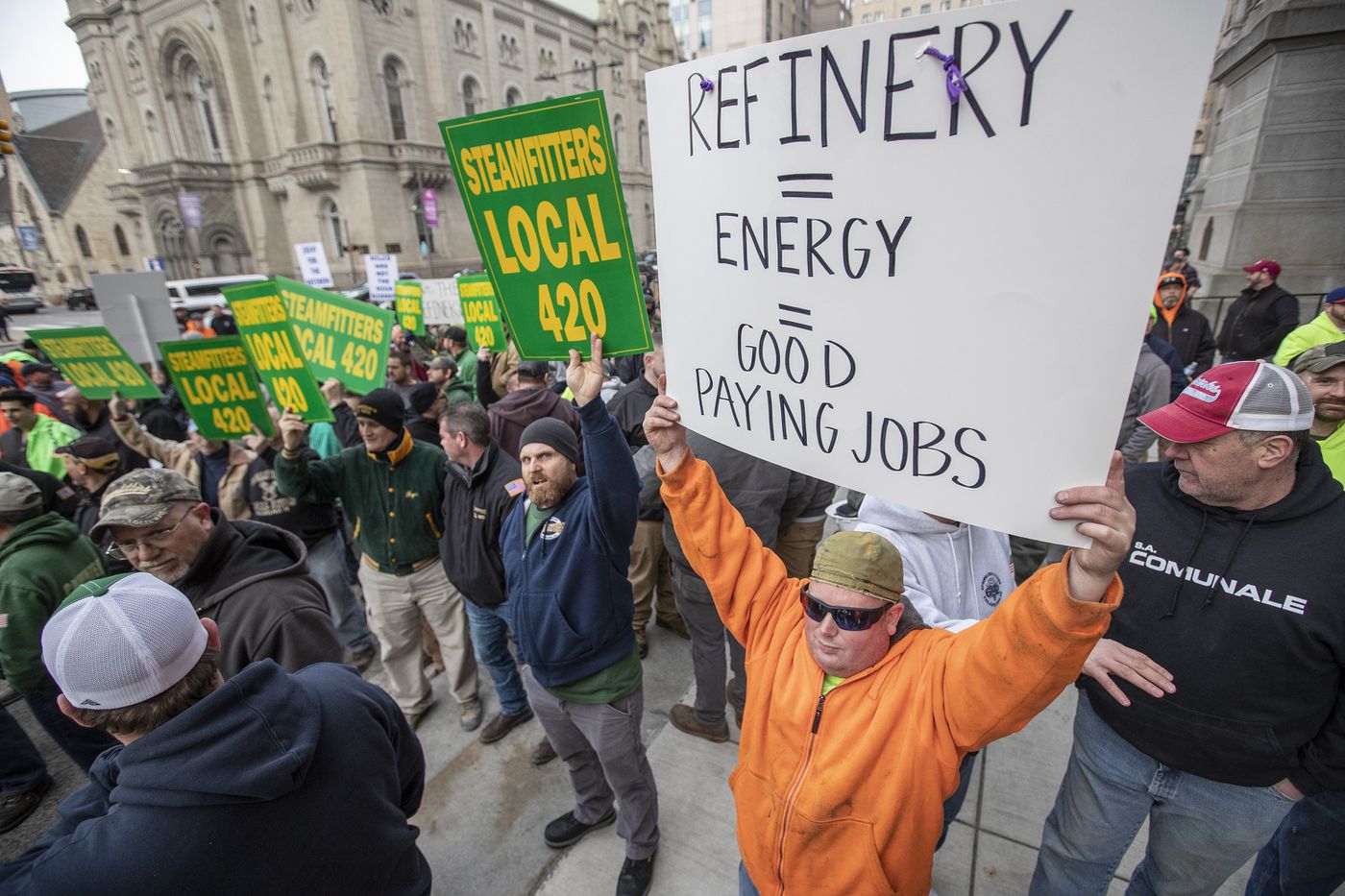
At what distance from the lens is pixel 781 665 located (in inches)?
68.2

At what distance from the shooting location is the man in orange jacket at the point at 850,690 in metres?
1.31

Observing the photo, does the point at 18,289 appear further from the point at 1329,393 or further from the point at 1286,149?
the point at 1286,149

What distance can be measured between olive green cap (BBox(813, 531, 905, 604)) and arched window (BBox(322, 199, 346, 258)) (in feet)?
123

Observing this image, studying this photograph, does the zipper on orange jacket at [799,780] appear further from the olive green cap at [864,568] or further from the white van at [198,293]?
the white van at [198,293]

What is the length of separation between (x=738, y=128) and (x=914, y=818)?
1.73 metres

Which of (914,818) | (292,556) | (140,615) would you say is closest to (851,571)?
(914,818)

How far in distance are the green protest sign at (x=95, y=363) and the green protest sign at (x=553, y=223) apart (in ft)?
12.7

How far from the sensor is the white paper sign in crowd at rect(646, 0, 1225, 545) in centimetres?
93

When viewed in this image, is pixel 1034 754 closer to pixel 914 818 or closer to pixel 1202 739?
pixel 1202 739

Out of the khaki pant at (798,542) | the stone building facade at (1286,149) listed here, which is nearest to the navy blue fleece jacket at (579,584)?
the khaki pant at (798,542)

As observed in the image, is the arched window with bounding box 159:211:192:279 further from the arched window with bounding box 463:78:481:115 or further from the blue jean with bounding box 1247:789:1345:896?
the blue jean with bounding box 1247:789:1345:896

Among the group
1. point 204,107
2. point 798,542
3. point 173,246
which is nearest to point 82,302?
point 173,246

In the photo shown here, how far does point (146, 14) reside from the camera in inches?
1319

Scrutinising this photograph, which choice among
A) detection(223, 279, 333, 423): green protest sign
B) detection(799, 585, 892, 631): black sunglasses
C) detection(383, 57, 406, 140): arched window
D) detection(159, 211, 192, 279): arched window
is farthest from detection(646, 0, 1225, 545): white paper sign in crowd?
detection(159, 211, 192, 279): arched window
